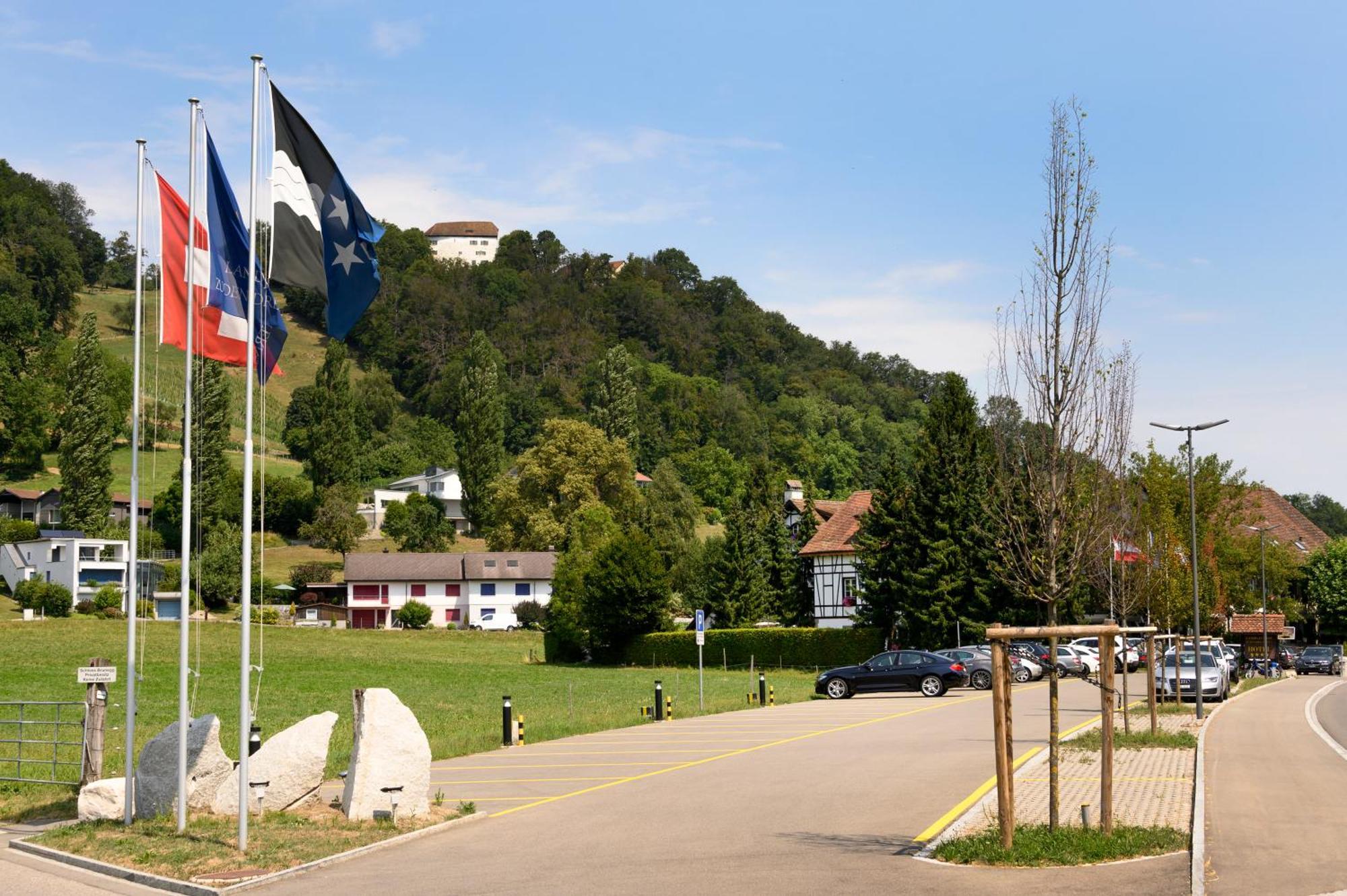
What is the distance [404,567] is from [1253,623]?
59804 millimetres

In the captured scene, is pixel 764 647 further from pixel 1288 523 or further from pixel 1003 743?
pixel 1288 523

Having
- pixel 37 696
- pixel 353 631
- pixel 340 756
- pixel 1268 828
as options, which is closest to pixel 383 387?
pixel 353 631

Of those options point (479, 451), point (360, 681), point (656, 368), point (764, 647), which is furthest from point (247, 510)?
point (656, 368)

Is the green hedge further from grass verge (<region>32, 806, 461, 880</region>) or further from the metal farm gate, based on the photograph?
grass verge (<region>32, 806, 461, 880</region>)

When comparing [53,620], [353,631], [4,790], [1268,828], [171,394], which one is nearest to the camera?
[1268,828]

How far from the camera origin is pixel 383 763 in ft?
50.1

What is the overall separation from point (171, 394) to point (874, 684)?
116 m

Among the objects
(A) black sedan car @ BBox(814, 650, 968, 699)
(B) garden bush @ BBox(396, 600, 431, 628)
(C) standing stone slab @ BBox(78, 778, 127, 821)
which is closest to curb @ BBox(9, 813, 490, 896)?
(C) standing stone slab @ BBox(78, 778, 127, 821)

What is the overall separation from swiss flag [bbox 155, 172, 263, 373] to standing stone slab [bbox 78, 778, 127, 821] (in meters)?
5.33

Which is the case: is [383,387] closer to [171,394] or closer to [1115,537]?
[171,394]

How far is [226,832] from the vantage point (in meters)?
14.3

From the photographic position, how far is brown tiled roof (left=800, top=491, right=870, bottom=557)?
236 ft

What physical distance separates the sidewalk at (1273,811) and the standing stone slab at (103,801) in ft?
39.4

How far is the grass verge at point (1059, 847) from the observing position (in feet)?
38.9
